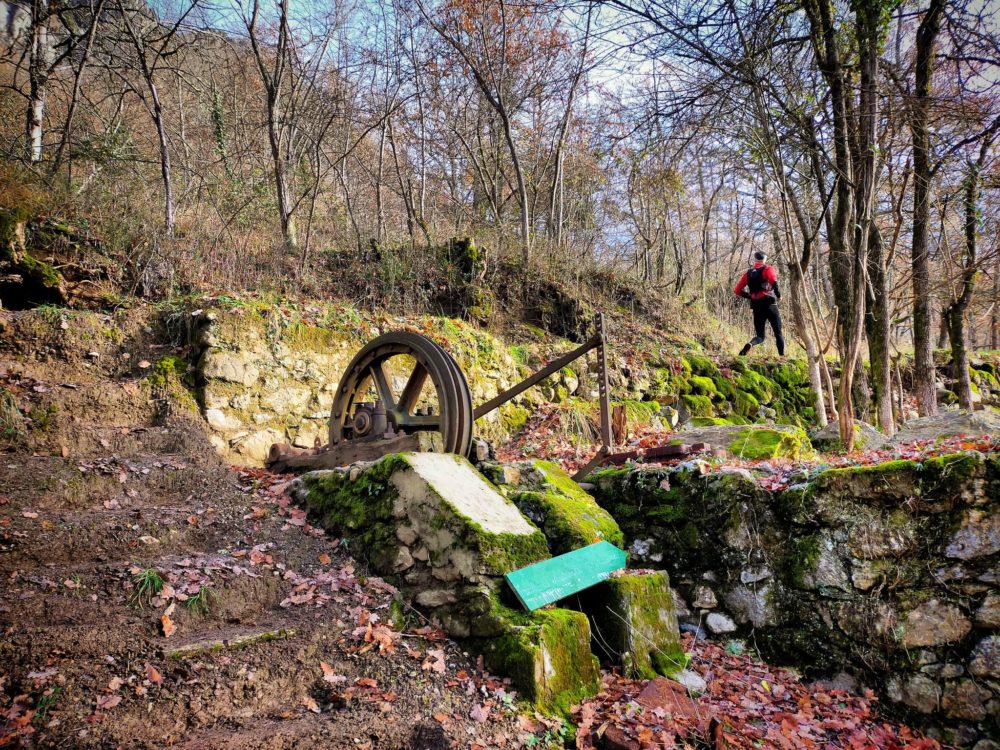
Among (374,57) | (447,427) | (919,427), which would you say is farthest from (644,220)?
(447,427)

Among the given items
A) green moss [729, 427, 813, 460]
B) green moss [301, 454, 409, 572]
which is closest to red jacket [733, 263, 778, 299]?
green moss [729, 427, 813, 460]

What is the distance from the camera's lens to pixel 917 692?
3486mm

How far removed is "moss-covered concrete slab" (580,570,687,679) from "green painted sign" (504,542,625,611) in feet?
0.41

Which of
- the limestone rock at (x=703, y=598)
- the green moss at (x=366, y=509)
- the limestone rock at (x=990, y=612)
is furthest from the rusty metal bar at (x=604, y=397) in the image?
the limestone rock at (x=990, y=612)

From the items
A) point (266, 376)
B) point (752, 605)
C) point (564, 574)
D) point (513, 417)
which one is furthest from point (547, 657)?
point (513, 417)

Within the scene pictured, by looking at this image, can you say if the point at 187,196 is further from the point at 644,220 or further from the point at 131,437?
the point at 644,220

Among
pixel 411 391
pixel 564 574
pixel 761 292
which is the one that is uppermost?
pixel 761 292

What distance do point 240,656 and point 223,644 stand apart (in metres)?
0.11

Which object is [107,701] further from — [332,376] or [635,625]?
[332,376]

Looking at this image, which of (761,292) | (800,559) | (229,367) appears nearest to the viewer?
(800,559)

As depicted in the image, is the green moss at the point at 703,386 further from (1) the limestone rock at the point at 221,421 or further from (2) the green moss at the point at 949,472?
(1) the limestone rock at the point at 221,421

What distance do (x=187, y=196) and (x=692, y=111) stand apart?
27.0 feet

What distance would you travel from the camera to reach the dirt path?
242cm

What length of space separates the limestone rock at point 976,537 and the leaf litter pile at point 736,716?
42.5 inches
